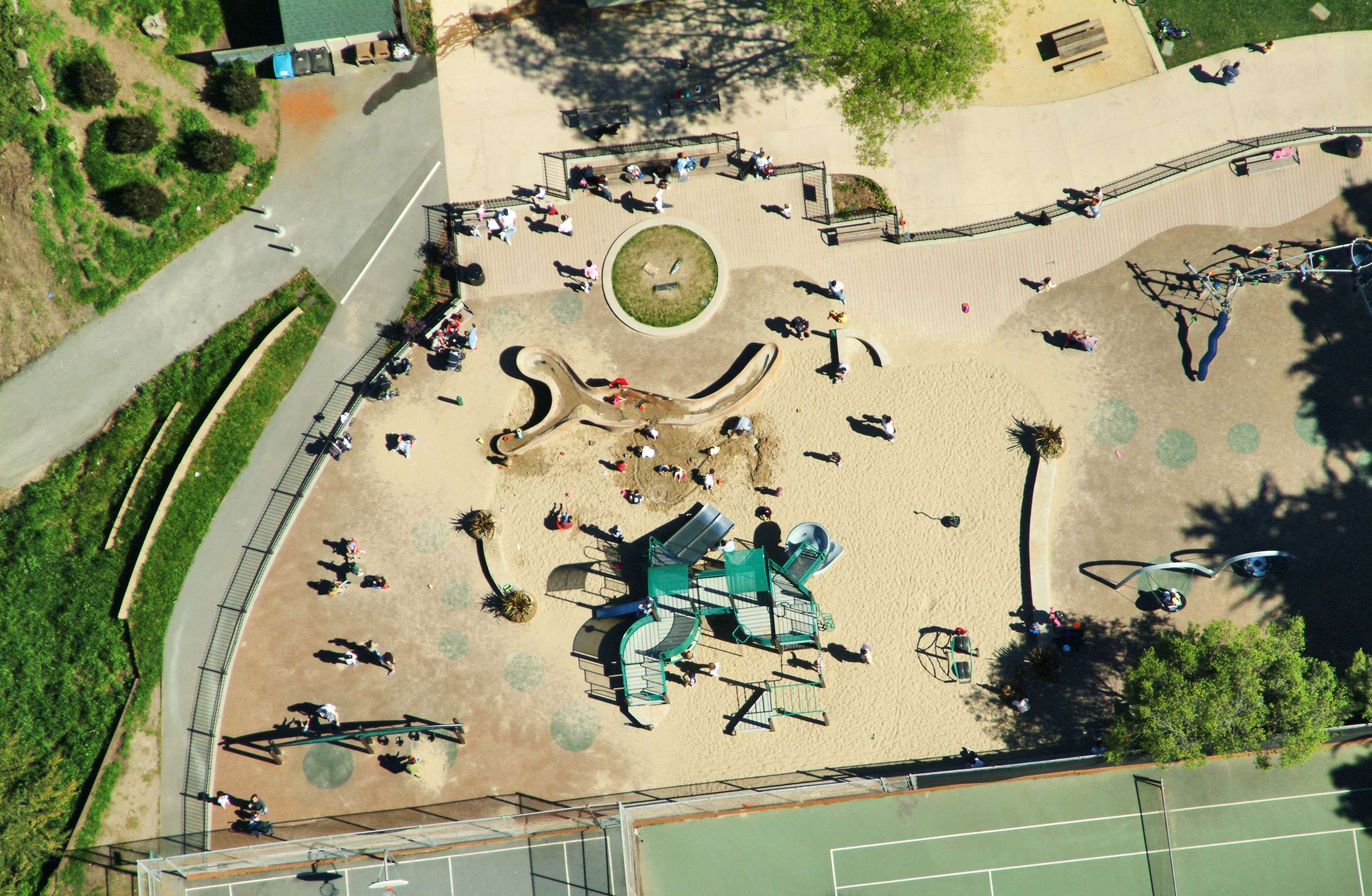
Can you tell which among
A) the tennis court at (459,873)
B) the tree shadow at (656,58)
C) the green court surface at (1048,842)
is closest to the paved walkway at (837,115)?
the tree shadow at (656,58)

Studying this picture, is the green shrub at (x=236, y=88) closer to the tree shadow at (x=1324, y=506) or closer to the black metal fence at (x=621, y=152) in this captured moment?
the black metal fence at (x=621, y=152)

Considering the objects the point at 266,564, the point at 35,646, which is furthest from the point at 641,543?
the point at 35,646

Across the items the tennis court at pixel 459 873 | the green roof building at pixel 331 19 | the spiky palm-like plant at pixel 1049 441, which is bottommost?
the tennis court at pixel 459 873

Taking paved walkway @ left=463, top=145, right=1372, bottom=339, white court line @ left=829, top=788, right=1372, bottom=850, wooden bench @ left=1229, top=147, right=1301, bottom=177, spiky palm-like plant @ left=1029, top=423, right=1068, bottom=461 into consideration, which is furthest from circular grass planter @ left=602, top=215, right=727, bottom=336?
white court line @ left=829, top=788, right=1372, bottom=850

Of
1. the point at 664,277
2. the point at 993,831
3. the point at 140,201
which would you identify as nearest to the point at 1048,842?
Result: the point at 993,831

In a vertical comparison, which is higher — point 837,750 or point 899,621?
point 899,621

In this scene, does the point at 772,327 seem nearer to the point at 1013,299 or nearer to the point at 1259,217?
the point at 1013,299
